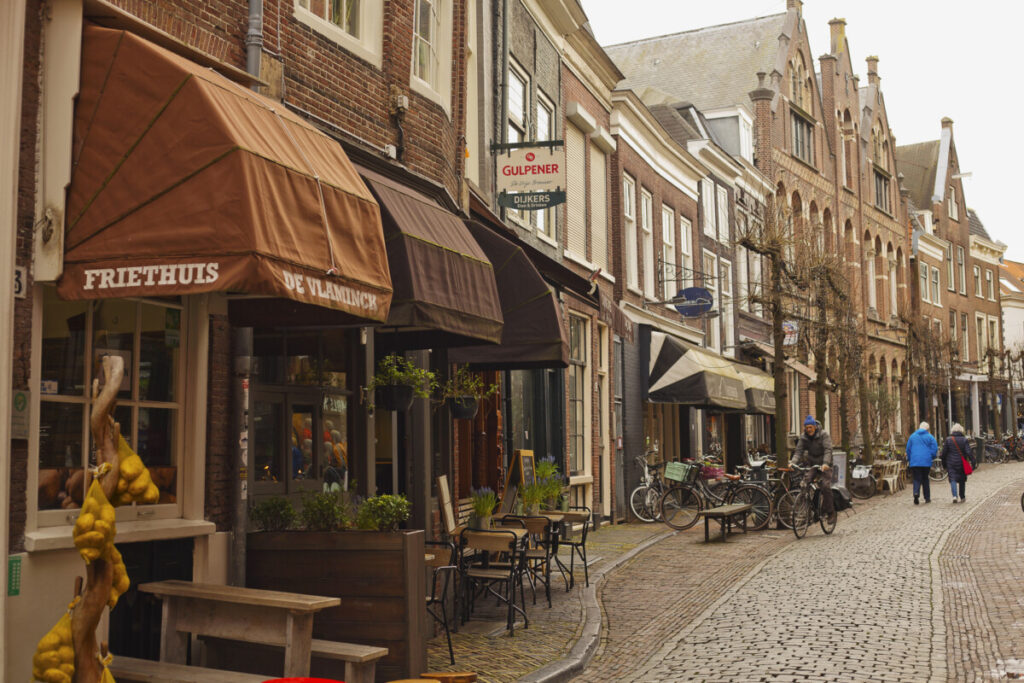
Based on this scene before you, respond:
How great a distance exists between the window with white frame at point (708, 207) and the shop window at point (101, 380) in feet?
70.6

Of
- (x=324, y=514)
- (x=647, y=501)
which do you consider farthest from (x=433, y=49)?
(x=647, y=501)

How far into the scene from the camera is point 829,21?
44.2 m

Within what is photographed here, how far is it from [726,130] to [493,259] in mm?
23779

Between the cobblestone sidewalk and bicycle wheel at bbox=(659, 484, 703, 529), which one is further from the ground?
bicycle wheel at bbox=(659, 484, 703, 529)

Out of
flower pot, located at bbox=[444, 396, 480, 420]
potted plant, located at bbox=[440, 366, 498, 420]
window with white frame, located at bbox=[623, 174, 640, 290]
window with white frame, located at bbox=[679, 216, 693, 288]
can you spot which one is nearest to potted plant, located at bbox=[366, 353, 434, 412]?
potted plant, located at bbox=[440, 366, 498, 420]

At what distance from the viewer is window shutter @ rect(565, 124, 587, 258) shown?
19.2m

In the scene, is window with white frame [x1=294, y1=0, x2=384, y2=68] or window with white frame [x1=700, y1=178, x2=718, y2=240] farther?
window with white frame [x1=700, y1=178, x2=718, y2=240]

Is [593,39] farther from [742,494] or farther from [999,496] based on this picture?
[999,496]

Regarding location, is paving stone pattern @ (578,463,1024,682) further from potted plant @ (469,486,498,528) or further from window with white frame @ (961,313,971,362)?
window with white frame @ (961,313,971,362)

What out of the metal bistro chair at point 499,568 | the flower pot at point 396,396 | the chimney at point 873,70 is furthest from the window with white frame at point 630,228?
the chimney at point 873,70

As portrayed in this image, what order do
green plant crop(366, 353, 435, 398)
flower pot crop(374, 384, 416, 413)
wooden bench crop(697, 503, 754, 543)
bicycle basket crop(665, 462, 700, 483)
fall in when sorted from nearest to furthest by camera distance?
green plant crop(366, 353, 435, 398) < flower pot crop(374, 384, 416, 413) < wooden bench crop(697, 503, 754, 543) < bicycle basket crop(665, 462, 700, 483)

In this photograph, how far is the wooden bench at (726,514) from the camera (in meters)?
16.2

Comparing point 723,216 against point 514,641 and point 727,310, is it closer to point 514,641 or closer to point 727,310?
point 727,310

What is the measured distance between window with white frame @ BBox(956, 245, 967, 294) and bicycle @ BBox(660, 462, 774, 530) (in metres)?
40.5
